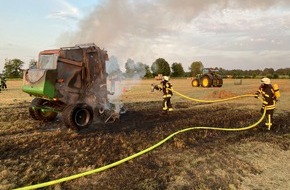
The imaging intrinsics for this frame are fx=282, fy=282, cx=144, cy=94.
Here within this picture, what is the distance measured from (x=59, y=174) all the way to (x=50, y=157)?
1.14 metres

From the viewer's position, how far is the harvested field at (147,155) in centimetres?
542

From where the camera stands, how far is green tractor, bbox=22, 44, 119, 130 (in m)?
9.06

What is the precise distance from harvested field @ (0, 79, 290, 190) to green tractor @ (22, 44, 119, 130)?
590mm

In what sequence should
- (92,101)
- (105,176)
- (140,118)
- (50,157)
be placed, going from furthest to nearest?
(140,118) → (92,101) → (50,157) → (105,176)

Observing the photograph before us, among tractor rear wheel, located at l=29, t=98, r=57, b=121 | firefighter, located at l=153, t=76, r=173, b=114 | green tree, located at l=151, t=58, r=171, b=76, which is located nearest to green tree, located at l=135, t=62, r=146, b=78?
green tree, located at l=151, t=58, r=171, b=76

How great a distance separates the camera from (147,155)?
22.7 feet

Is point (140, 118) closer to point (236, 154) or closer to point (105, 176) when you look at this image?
point (236, 154)

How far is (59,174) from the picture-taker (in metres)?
5.60

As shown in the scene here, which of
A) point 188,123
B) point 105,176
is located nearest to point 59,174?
point 105,176

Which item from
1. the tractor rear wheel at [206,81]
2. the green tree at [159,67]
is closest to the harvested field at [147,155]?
the green tree at [159,67]

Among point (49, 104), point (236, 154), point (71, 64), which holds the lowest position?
point (236, 154)

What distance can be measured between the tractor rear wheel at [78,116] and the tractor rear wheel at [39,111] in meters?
1.74

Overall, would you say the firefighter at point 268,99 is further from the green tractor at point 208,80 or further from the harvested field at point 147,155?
the green tractor at point 208,80

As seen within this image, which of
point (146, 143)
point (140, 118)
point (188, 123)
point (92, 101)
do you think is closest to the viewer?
point (146, 143)
